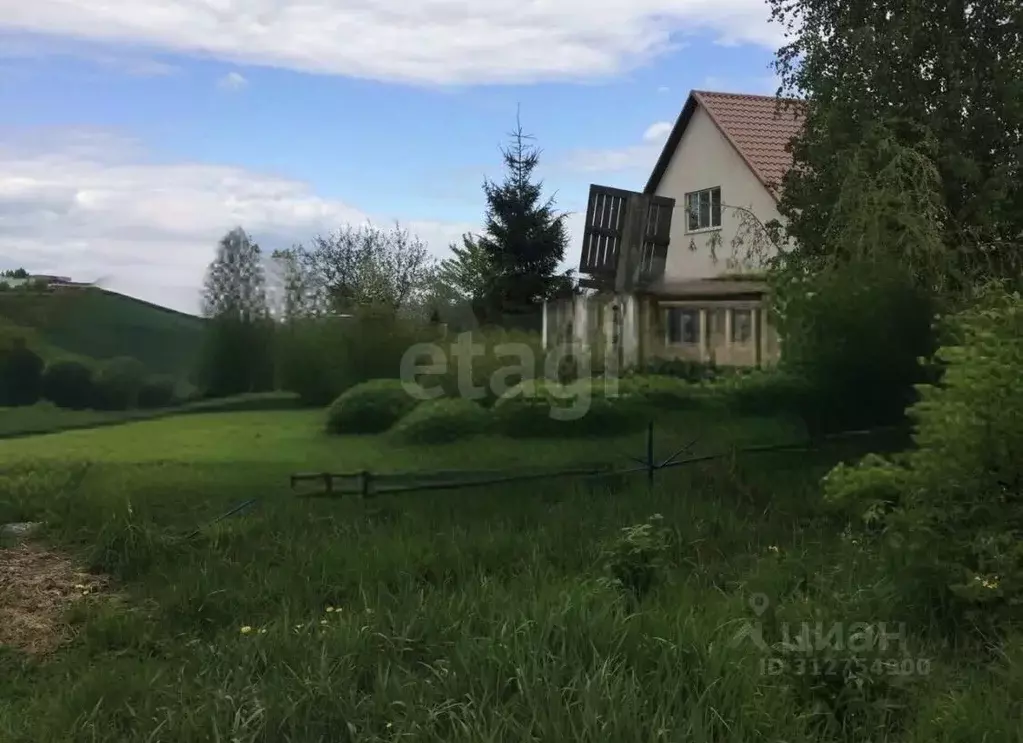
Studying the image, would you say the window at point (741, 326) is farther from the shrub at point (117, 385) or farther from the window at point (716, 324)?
the shrub at point (117, 385)

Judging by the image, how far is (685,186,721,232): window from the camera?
1584 cm

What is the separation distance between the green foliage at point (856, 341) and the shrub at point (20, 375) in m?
5.06

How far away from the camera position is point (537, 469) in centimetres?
641

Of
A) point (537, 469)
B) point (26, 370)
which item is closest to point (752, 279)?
point (537, 469)

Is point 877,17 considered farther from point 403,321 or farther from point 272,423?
point 272,423

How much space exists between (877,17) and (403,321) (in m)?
5.37

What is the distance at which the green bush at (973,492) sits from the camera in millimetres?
3752

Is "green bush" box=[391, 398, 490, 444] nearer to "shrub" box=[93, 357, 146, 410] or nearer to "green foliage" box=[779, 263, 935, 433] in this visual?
"shrub" box=[93, 357, 146, 410]

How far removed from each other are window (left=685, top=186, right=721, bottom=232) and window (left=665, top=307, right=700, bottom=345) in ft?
27.6

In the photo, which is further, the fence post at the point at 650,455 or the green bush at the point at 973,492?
the fence post at the point at 650,455

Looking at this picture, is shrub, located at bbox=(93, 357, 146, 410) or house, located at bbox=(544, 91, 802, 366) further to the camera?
house, located at bbox=(544, 91, 802, 366)

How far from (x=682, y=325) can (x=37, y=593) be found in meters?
4.74

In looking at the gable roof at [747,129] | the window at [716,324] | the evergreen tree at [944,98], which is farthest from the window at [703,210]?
the window at [716,324]

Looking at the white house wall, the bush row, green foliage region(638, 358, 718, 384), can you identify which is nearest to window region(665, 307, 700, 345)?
green foliage region(638, 358, 718, 384)
